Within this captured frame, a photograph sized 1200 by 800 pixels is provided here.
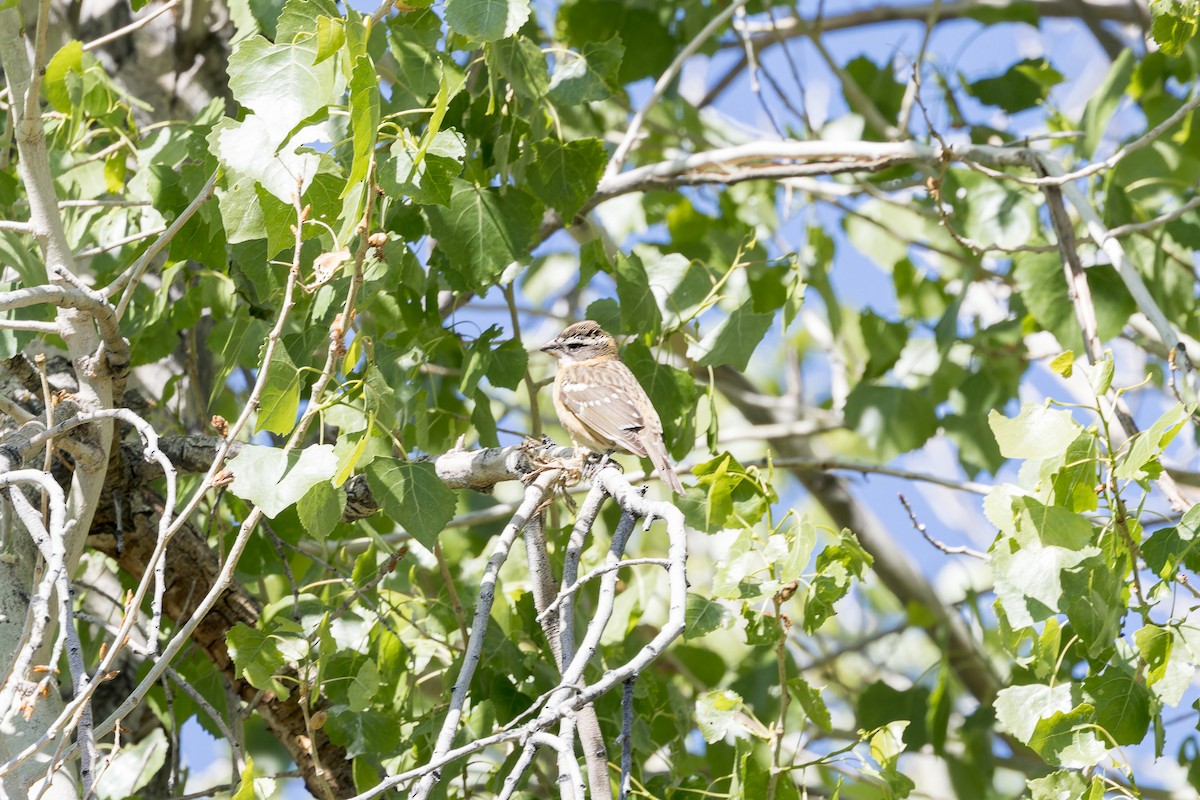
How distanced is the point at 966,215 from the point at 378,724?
2884 mm

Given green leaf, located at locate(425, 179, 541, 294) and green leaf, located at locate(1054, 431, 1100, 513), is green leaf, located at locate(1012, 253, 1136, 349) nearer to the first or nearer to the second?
green leaf, located at locate(1054, 431, 1100, 513)

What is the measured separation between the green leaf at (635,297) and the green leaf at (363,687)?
123 centimetres

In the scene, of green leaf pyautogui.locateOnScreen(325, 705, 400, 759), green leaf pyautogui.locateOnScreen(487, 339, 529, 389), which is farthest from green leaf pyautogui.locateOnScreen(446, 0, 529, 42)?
green leaf pyautogui.locateOnScreen(325, 705, 400, 759)

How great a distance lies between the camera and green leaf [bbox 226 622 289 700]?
3.00 meters

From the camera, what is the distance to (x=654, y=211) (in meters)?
5.88

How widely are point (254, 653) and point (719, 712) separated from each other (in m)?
1.17

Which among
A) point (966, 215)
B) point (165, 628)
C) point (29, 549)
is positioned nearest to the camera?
point (29, 549)

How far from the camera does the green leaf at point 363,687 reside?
3027mm

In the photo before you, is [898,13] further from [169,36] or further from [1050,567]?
[1050,567]

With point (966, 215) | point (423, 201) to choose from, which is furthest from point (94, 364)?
point (966, 215)

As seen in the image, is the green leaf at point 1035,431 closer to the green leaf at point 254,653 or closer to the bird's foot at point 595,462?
the bird's foot at point 595,462

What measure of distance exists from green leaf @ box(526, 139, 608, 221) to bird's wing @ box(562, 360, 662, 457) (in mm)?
669

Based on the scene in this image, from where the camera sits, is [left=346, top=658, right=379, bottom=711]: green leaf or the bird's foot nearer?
[left=346, top=658, right=379, bottom=711]: green leaf

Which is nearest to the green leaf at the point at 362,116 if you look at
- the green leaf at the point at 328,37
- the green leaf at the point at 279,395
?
the green leaf at the point at 328,37
